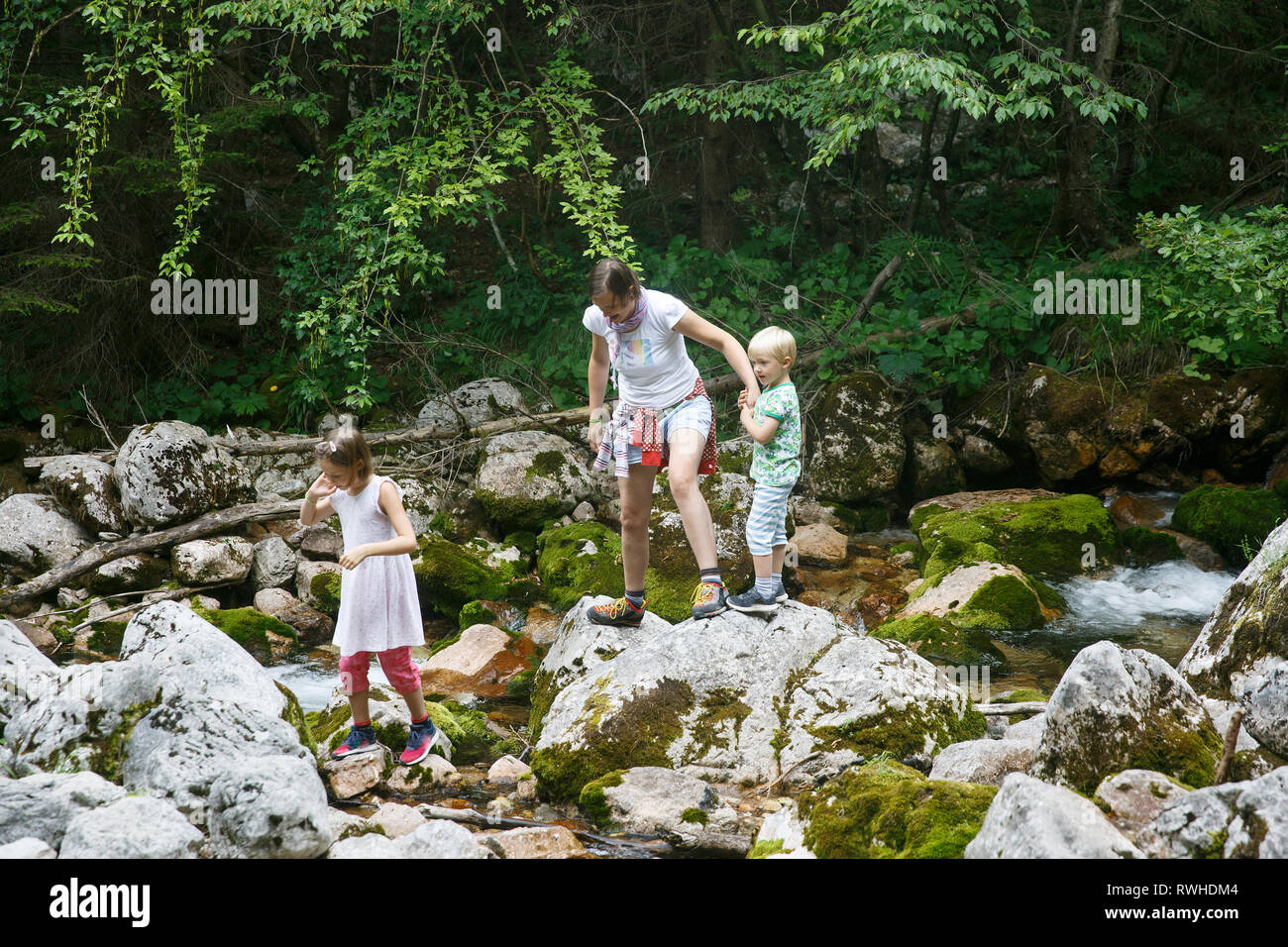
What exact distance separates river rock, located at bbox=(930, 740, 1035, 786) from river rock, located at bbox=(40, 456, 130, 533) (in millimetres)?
7923

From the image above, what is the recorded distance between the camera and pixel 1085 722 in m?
3.83

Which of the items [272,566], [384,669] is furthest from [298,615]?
[384,669]

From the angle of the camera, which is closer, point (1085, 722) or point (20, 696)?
point (1085, 722)

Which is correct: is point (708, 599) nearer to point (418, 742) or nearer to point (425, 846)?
point (418, 742)

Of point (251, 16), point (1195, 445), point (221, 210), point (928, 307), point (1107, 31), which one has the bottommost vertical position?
point (1195, 445)

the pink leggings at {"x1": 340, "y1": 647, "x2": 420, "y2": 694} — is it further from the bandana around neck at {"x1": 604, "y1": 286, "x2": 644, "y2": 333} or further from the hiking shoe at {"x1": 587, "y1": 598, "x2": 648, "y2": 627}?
the bandana around neck at {"x1": 604, "y1": 286, "x2": 644, "y2": 333}

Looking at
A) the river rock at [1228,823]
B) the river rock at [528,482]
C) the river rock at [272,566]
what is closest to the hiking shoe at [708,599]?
the river rock at [1228,823]

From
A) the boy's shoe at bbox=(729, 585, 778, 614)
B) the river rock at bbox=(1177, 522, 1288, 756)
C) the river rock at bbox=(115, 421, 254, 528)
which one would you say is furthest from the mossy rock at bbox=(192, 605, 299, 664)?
the river rock at bbox=(1177, 522, 1288, 756)

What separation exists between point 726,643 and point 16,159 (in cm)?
1035

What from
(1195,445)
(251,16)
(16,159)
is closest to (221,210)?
(16,159)

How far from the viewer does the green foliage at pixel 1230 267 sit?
27.1 feet

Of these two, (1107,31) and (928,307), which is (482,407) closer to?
(928,307)

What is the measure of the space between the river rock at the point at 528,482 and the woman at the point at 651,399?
201 inches

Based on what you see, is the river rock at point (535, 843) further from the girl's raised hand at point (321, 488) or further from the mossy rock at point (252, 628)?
the mossy rock at point (252, 628)
